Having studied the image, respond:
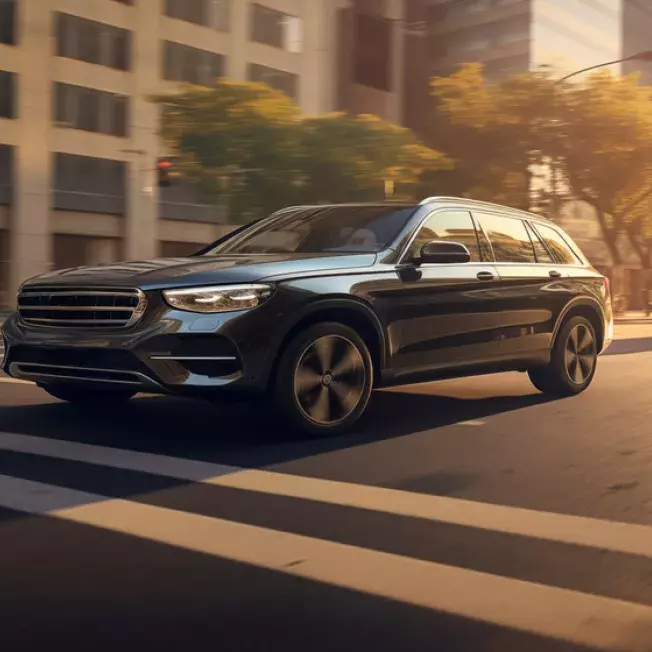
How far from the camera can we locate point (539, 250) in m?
9.30

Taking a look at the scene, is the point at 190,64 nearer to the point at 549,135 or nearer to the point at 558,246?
the point at 549,135

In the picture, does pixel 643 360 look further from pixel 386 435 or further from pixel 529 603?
pixel 529 603

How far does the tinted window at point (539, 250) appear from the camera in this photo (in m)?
9.25

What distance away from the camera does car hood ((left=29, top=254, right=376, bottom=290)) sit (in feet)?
21.3

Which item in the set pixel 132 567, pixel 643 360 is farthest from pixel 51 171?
pixel 132 567

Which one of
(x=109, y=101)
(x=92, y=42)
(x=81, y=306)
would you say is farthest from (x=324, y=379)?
(x=92, y=42)

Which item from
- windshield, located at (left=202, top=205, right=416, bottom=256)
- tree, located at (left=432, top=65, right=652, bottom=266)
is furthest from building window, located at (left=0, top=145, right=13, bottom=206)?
windshield, located at (left=202, top=205, right=416, bottom=256)

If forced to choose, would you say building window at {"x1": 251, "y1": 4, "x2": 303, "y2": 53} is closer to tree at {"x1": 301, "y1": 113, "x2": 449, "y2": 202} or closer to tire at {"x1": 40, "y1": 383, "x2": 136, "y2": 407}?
tree at {"x1": 301, "y1": 113, "x2": 449, "y2": 202}

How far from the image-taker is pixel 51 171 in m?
34.1

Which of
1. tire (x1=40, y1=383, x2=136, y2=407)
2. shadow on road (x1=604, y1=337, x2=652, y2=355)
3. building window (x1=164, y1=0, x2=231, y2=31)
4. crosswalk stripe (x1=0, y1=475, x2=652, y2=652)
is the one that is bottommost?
shadow on road (x1=604, y1=337, x2=652, y2=355)

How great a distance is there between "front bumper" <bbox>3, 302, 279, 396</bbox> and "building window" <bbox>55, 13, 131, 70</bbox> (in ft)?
98.0

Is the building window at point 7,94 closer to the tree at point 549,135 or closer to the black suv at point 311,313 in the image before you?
the tree at point 549,135

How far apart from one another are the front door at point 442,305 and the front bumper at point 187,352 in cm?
113

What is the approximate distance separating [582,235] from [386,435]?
5551 centimetres
